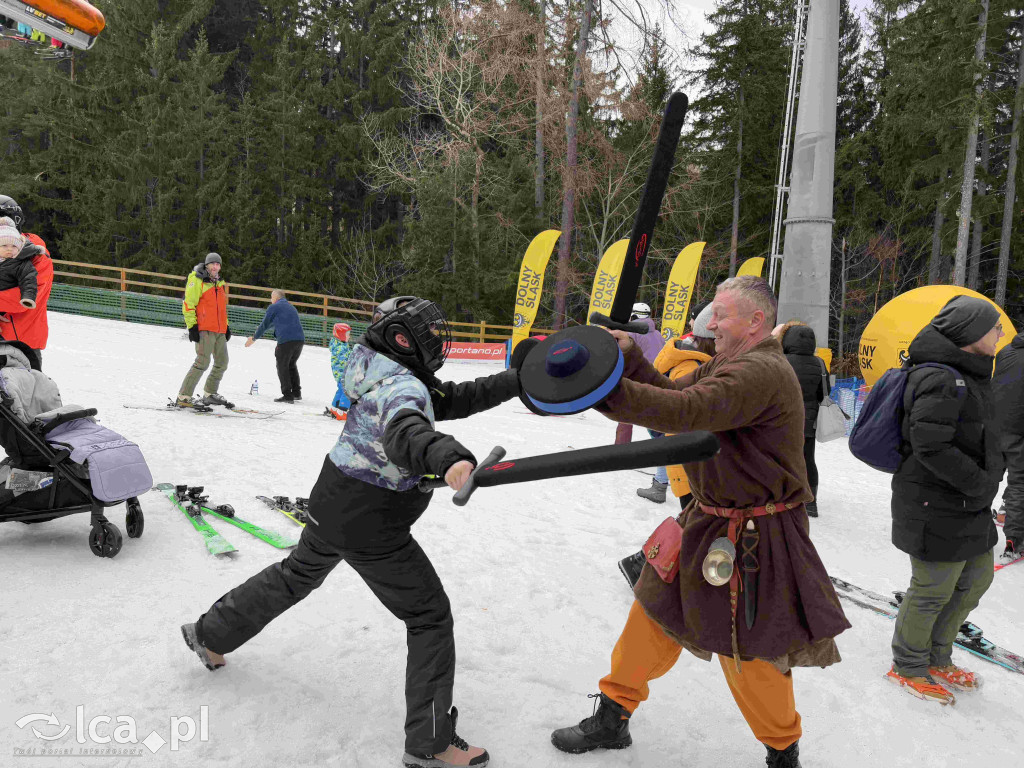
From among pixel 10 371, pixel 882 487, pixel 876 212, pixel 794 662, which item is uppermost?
pixel 876 212

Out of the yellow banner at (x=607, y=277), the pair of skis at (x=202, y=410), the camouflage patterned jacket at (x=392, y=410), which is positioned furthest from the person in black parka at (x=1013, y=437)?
the yellow banner at (x=607, y=277)

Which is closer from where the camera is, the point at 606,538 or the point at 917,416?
the point at 917,416

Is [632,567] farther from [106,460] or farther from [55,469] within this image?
[55,469]

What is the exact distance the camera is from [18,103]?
27266mm

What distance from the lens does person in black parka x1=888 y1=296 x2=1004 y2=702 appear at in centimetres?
282

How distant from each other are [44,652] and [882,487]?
24.6 ft

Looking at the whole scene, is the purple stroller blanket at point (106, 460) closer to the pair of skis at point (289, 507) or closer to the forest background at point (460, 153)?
the pair of skis at point (289, 507)

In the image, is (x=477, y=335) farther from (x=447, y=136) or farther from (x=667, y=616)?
(x=667, y=616)

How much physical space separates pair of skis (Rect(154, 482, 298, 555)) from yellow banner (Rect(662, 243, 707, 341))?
12899 mm

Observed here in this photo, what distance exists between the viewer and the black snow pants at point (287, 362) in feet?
33.0

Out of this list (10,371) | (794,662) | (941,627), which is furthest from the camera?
(10,371)

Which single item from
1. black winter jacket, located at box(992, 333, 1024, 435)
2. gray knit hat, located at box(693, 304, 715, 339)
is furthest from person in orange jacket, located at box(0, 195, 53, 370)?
black winter jacket, located at box(992, 333, 1024, 435)

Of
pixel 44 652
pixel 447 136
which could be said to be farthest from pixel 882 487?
pixel 447 136

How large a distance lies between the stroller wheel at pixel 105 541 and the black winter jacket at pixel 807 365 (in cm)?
502
